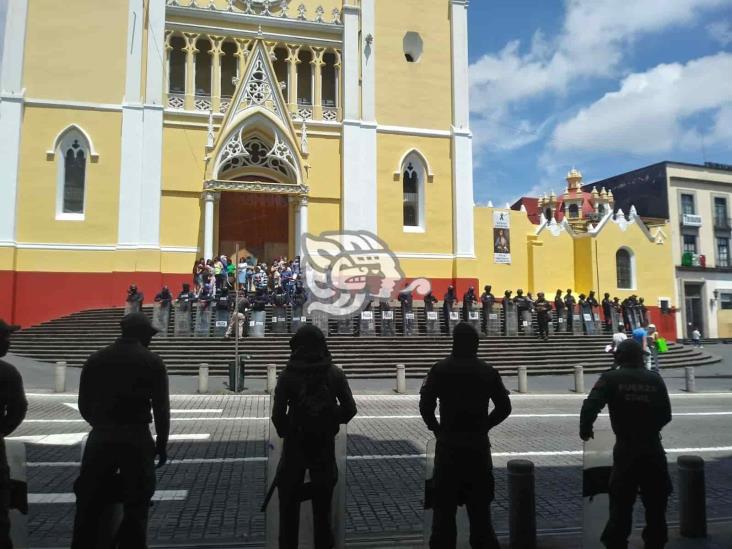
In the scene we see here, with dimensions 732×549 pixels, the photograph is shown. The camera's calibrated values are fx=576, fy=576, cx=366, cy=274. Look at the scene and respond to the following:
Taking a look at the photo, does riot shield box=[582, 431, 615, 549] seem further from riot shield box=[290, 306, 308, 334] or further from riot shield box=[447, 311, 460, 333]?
riot shield box=[447, 311, 460, 333]

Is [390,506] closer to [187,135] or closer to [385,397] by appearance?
[385,397]

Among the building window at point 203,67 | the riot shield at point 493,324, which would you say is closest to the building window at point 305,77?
the building window at point 203,67

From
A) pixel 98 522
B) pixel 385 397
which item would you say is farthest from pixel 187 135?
pixel 98 522

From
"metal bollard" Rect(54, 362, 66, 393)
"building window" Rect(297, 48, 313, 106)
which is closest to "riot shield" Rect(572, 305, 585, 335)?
"building window" Rect(297, 48, 313, 106)

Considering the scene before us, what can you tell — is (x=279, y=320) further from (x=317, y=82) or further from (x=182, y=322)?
(x=317, y=82)

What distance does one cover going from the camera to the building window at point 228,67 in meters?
27.7

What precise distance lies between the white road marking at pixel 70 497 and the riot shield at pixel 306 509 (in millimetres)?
2189

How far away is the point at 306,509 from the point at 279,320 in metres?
15.7

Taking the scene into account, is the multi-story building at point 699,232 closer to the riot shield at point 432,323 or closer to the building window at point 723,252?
the building window at point 723,252

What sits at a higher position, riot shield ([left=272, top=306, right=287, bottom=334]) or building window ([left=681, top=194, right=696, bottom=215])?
building window ([left=681, top=194, right=696, bottom=215])

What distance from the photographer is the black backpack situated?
389 cm

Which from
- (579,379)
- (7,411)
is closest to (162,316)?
(579,379)

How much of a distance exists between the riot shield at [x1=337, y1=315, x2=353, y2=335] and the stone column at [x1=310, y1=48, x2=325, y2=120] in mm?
12102

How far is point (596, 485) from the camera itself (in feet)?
14.4
